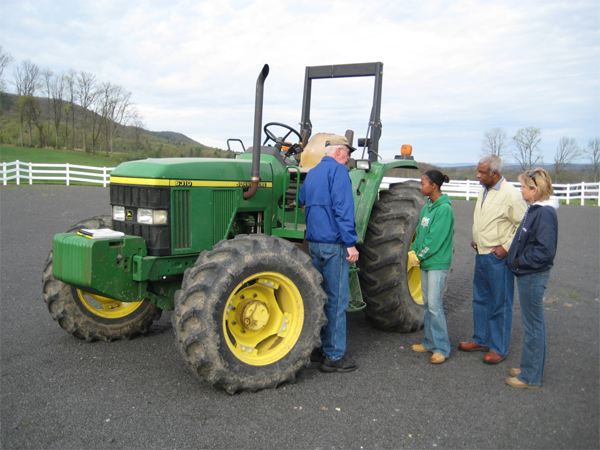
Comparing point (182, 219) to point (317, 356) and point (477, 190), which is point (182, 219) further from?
point (477, 190)

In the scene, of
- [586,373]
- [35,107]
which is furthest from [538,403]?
[35,107]

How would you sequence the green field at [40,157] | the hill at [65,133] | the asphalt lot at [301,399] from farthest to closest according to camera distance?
the hill at [65,133]
the green field at [40,157]
the asphalt lot at [301,399]

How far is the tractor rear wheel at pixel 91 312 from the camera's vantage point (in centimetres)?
441

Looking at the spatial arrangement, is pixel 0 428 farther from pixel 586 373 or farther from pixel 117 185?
pixel 586 373

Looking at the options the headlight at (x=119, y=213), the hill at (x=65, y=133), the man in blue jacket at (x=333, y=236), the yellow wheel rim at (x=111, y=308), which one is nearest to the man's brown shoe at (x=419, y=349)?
the man in blue jacket at (x=333, y=236)

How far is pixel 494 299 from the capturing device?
439cm

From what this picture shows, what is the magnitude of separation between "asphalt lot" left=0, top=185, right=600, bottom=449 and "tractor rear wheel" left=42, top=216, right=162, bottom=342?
12 centimetres

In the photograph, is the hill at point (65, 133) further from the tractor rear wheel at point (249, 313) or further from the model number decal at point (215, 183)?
the tractor rear wheel at point (249, 313)

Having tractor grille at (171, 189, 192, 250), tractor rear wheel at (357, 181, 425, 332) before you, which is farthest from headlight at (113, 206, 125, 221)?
tractor rear wheel at (357, 181, 425, 332)

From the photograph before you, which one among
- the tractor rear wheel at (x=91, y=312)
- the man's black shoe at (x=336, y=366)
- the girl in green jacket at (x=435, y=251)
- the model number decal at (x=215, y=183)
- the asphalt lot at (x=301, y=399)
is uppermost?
the model number decal at (x=215, y=183)

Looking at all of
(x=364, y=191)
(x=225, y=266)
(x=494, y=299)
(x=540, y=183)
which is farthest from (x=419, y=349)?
(x=225, y=266)

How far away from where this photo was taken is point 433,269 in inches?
171

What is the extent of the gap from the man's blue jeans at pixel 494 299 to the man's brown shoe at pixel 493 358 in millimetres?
35

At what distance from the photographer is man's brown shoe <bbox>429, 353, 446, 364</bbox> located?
14.0 ft
